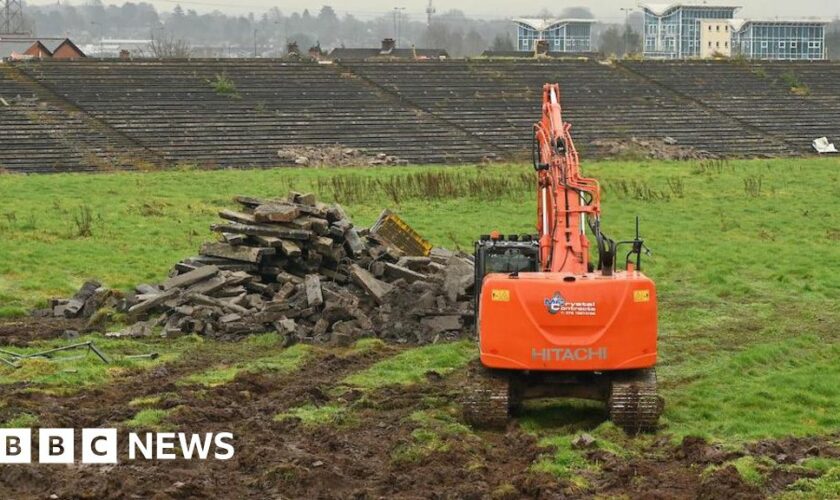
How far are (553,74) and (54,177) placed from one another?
109 ft

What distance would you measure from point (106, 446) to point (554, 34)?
152 m

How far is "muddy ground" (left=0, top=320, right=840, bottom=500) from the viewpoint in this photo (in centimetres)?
1005

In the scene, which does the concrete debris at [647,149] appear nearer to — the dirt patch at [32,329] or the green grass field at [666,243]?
the green grass field at [666,243]

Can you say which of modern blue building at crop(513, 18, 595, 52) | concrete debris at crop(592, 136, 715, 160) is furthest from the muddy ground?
modern blue building at crop(513, 18, 595, 52)

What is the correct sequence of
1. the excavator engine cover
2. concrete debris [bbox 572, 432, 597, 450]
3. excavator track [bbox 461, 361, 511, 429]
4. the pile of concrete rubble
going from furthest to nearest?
the pile of concrete rubble
excavator track [bbox 461, 361, 511, 429]
the excavator engine cover
concrete debris [bbox 572, 432, 597, 450]

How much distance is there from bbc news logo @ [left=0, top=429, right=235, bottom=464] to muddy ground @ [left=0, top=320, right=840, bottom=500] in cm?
16

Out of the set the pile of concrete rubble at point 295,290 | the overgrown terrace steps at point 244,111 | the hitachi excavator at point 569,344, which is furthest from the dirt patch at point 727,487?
the overgrown terrace steps at point 244,111

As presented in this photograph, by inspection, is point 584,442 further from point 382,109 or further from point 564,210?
point 382,109

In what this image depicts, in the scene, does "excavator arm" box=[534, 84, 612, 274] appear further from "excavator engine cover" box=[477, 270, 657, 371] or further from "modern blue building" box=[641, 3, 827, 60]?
"modern blue building" box=[641, 3, 827, 60]

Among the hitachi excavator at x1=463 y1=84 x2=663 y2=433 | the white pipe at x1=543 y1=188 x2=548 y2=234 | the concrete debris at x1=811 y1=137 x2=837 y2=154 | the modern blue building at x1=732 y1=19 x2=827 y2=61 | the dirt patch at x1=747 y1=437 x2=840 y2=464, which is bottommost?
the concrete debris at x1=811 y1=137 x2=837 y2=154

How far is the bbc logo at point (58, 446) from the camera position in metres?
10.9

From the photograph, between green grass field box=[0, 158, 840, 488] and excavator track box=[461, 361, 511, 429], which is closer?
excavator track box=[461, 361, 511, 429]

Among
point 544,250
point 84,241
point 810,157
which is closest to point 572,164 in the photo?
point 544,250

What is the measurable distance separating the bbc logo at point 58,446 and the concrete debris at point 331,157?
39.6 m
